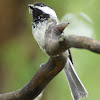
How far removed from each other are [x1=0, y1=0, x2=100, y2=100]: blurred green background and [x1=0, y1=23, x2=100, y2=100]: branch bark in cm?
192

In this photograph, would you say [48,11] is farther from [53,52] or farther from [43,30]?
[53,52]

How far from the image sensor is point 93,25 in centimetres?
414

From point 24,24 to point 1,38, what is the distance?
406 mm

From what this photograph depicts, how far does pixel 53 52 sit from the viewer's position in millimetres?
1358

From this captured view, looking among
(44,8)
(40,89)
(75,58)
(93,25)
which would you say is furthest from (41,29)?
(93,25)

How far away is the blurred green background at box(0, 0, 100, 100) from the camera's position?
3.66m

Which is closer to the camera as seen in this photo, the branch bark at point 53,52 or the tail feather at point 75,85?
the branch bark at point 53,52

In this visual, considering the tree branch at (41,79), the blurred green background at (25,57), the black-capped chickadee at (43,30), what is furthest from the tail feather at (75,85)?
the blurred green background at (25,57)

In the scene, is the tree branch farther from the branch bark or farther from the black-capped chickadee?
the black-capped chickadee

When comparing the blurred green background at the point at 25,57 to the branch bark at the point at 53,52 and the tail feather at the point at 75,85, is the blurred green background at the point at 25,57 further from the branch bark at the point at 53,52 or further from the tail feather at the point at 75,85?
the branch bark at the point at 53,52

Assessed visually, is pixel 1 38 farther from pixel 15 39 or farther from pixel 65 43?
pixel 65 43

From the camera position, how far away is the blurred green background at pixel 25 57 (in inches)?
144

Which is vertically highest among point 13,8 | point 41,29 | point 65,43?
point 65,43

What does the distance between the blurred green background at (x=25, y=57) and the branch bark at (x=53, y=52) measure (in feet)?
6.31
